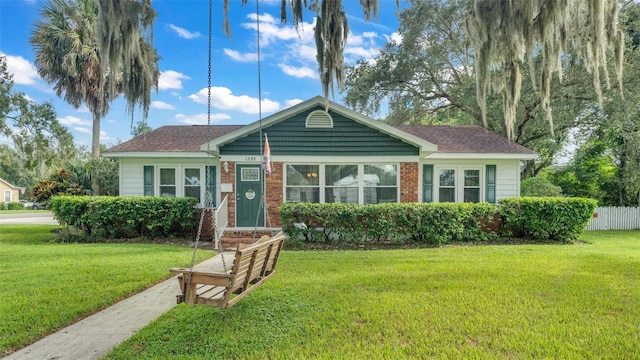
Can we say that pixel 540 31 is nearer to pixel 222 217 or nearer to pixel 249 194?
pixel 249 194

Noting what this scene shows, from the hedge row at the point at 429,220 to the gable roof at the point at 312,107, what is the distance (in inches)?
83.8

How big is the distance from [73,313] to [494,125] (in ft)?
56.1

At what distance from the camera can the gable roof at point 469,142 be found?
37.0 feet

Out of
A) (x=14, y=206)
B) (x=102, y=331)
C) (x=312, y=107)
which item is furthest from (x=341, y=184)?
(x=14, y=206)

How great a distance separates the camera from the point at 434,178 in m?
11.4

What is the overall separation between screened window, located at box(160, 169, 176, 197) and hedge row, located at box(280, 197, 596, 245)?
4.80 m

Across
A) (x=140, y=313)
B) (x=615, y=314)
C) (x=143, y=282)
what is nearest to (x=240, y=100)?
(x=143, y=282)

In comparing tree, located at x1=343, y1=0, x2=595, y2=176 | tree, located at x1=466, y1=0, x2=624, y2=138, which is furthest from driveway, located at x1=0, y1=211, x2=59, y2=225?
tree, located at x1=466, y1=0, x2=624, y2=138

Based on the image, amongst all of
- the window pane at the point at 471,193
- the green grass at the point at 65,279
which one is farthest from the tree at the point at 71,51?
the window pane at the point at 471,193

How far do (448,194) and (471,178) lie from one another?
1.00 meters

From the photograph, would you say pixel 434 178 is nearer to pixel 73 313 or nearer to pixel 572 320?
pixel 572 320

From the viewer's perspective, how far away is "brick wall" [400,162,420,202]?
10.4 metres

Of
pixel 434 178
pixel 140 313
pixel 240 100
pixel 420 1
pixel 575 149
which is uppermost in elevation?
pixel 420 1

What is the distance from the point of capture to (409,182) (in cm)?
1038
